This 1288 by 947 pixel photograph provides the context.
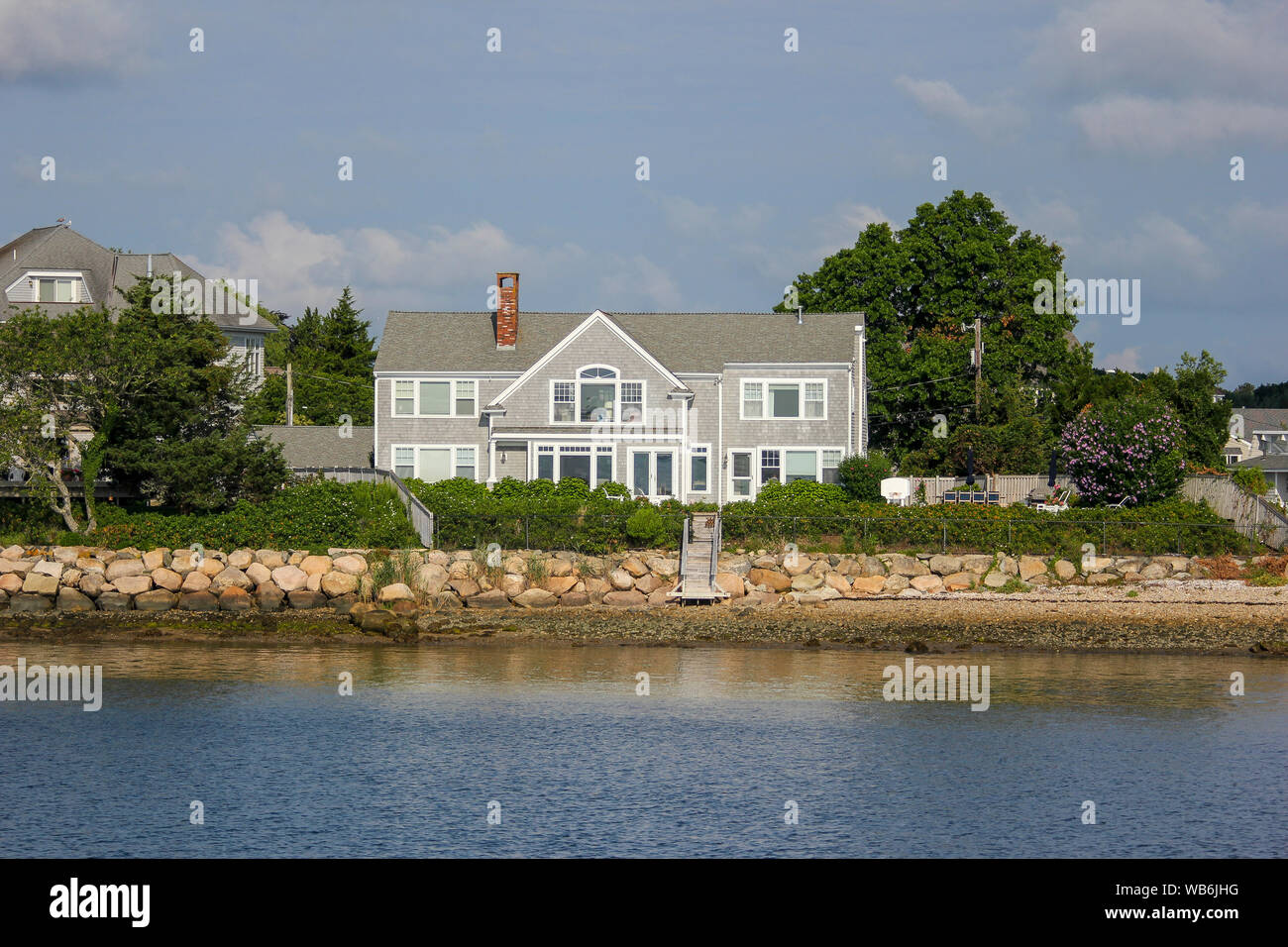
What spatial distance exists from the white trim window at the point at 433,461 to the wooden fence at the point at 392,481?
0.87 meters

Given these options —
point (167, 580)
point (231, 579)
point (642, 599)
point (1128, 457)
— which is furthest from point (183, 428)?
point (1128, 457)

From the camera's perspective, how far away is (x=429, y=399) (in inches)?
2029

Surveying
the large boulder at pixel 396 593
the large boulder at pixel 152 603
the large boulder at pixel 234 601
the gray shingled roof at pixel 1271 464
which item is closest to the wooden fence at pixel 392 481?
the large boulder at pixel 396 593

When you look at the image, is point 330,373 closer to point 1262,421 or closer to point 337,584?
point 337,584

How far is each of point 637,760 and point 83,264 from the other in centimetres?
4719

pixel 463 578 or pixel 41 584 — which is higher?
pixel 463 578

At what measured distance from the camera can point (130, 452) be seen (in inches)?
1650

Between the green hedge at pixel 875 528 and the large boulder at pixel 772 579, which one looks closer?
the large boulder at pixel 772 579

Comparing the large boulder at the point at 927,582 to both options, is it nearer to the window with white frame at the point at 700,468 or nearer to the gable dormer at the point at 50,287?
the window with white frame at the point at 700,468

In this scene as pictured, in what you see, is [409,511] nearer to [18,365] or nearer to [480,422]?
[480,422]

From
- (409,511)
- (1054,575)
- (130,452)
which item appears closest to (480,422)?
(409,511)

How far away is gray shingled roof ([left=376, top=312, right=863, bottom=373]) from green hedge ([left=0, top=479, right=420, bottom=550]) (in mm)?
9288

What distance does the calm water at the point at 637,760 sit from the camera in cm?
2069

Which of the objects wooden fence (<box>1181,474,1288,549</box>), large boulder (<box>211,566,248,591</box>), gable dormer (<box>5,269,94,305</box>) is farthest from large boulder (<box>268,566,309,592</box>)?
wooden fence (<box>1181,474,1288,549</box>)
